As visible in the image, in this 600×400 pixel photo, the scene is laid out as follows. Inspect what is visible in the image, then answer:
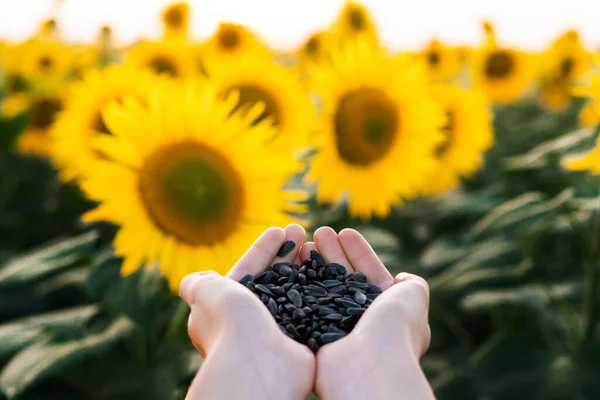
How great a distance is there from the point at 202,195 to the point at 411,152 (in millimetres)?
828

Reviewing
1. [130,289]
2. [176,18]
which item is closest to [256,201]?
[130,289]

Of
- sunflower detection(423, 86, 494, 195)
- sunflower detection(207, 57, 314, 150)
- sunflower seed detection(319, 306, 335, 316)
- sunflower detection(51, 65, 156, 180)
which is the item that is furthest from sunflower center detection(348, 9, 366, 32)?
sunflower seed detection(319, 306, 335, 316)

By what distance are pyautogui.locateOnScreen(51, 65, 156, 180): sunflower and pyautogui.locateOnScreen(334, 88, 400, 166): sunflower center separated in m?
0.60

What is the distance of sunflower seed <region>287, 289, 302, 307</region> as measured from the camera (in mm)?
1304

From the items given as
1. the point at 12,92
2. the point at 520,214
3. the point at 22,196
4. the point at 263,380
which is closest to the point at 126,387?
the point at 263,380

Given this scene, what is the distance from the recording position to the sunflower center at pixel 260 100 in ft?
6.70

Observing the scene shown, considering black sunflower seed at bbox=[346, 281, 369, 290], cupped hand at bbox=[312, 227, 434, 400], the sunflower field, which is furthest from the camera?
the sunflower field

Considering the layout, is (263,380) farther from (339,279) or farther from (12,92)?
(12,92)

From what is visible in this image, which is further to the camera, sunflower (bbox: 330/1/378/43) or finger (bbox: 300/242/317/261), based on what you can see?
sunflower (bbox: 330/1/378/43)

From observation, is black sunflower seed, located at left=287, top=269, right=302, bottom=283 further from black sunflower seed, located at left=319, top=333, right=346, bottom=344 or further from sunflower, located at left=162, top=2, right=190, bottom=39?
sunflower, located at left=162, top=2, right=190, bottom=39

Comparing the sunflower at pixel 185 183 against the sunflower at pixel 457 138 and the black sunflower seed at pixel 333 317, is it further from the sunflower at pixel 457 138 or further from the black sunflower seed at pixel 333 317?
the sunflower at pixel 457 138

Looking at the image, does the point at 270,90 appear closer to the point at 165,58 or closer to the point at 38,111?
the point at 165,58

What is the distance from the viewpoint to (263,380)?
3.25 feet

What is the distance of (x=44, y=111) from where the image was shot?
2812 mm
